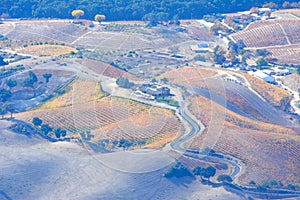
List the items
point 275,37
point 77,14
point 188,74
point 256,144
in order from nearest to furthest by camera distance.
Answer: point 256,144 → point 188,74 → point 275,37 → point 77,14

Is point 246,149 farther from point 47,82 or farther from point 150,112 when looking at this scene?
point 47,82

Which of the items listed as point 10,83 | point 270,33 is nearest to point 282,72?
point 270,33

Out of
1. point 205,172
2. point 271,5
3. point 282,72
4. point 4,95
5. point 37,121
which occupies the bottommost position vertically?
point 282,72

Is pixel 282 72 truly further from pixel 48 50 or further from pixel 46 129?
pixel 46 129

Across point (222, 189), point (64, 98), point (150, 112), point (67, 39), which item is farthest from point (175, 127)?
point (67, 39)

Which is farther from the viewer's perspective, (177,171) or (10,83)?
(10,83)

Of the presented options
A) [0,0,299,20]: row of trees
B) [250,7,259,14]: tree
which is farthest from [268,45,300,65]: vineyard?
[0,0,299,20]: row of trees

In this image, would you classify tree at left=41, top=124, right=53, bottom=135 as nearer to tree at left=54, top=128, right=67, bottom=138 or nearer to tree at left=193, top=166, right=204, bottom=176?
tree at left=54, top=128, right=67, bottom=138
